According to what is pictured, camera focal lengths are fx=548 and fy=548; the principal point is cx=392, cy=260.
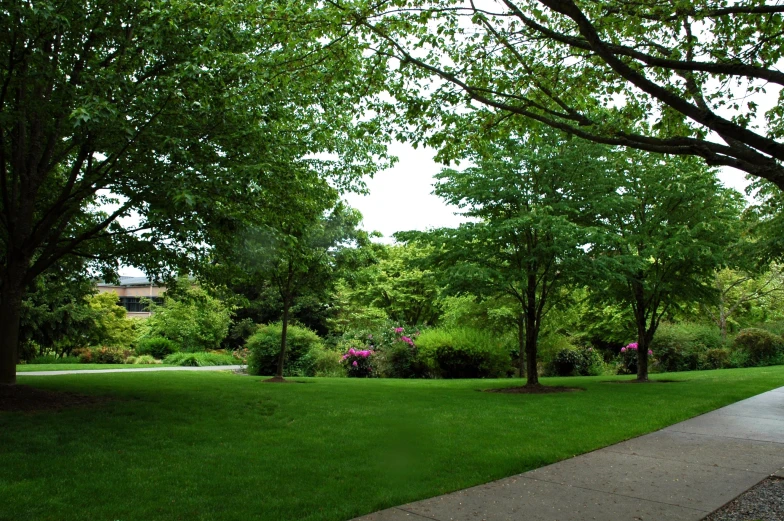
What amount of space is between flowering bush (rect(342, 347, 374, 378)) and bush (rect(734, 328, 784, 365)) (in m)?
Answer: 18.2

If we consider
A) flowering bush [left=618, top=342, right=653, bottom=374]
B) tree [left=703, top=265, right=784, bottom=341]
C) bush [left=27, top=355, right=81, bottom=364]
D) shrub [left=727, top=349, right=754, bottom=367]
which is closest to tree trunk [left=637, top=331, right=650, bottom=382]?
flowering bush [left=618, top=342, right=653, bottom=374]

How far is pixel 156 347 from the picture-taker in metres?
32.8

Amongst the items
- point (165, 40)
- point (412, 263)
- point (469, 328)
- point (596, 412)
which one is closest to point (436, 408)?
point (596, 412)

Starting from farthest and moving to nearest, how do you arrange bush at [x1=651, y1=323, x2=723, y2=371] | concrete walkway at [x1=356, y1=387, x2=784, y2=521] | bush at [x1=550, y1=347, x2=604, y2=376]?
bush at [x1=651, y1=323, x2=723, y2=371]
bush at [x1=550, y1=347, x2=604, y2=376]
concrete walkway at [x1=356, y1=387, x2=784, y2=521]

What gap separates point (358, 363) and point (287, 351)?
123 inches

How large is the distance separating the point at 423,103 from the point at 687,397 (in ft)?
29.2

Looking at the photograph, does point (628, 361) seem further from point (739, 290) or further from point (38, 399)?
point (38, 399)

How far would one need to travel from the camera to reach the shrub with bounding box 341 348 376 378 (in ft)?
72.9

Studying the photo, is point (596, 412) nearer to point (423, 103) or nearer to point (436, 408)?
point (436, 408)

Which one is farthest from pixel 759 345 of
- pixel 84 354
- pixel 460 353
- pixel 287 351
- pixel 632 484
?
pixel 84 354

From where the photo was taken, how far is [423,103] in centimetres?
827

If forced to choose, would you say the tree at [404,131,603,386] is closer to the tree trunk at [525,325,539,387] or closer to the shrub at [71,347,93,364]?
the tree trunk at [525,325,539,387]

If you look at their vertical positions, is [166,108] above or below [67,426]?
above

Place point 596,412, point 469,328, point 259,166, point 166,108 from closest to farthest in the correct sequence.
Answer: point 259,166 → point 166,108 → point 596,412 → point 469,328
